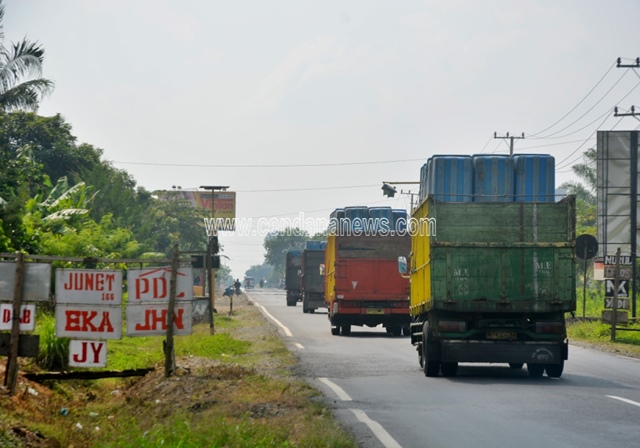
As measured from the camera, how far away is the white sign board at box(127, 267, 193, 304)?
48.9 feet

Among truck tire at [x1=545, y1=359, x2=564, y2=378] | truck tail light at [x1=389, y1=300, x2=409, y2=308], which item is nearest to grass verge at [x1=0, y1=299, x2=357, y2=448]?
truck tire at [x1=545, y1=359, x2=564, y2=378]

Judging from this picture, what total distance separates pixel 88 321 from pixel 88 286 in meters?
0.51

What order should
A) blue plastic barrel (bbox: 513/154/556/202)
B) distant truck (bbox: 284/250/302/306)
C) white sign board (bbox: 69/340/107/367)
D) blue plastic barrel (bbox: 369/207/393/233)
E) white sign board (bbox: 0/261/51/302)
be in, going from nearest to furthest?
white sign board (bbox: 0/261/51/302)
white sign board (bbox: 69/340/107/367)
blue plastic barrel (bbox: 513/154/556/202)
blue plastic barrel (bbox: 369/207/393/233)
distant truck (bbox: 284/250/302/306)

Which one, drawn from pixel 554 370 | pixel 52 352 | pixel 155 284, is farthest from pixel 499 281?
pixel 52 352

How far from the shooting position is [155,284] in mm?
15047

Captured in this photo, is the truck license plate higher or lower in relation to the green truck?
lower

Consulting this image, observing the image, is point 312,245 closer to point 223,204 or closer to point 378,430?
point 378,430

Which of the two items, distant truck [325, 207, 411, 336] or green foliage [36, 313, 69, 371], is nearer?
green foliage [36, 313, 69, 371]

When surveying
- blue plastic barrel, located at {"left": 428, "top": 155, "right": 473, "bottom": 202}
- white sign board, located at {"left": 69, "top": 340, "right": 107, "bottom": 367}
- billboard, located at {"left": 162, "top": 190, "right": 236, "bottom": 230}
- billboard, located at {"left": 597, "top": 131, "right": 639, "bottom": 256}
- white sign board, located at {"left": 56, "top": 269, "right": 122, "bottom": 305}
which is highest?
billboard, located at {"left": 162, "top": 190, "right": 236, "bottom": 230}

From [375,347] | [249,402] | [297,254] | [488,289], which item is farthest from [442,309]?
[297,254]

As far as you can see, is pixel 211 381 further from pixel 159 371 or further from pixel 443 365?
pixel 443 365

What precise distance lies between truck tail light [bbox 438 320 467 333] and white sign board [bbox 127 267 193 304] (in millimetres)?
4139

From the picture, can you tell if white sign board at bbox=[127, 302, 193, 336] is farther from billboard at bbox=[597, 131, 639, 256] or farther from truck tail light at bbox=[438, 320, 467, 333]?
billboard at bbox=[597, 131, 639, 256]

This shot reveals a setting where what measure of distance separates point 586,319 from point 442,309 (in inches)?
918
